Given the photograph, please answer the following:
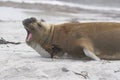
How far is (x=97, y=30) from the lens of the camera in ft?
30.8

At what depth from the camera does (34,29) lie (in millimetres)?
9438

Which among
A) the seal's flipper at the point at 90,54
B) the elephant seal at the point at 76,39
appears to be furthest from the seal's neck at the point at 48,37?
the seal's flipper at the point at 90,54

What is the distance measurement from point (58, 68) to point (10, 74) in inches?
28.0

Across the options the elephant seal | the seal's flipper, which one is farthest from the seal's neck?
the seal's flipper

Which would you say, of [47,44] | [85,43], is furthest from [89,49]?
[47,44]

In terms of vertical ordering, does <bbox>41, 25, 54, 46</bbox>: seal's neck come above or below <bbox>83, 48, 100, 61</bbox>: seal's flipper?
above

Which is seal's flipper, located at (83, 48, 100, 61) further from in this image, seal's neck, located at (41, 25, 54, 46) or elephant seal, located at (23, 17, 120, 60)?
seal's neck, located at (41, 25, 54, 46)

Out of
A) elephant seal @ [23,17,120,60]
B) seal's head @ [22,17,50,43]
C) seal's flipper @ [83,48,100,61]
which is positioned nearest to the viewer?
seal's flipper @ [83,48,100,61]

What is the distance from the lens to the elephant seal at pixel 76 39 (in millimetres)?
9242

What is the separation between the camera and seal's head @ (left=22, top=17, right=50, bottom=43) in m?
9.38

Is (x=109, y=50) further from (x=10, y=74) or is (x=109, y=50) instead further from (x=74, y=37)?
(x=10, y=74)

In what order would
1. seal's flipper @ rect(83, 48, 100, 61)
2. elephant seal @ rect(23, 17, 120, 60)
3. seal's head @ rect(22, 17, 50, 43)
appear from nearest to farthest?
1. seal's flipper @ rect(83, 48, 100, 61)
2. elephant seal @ rect(23, 17, 120, 60)
3. seal's head @ rect(22, 17, 50, 43)

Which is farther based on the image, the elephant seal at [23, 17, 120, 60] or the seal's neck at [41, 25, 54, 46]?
the seal's neck at [41, 25, 54, 46]

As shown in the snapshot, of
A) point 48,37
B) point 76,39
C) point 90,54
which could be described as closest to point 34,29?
point 48,37
